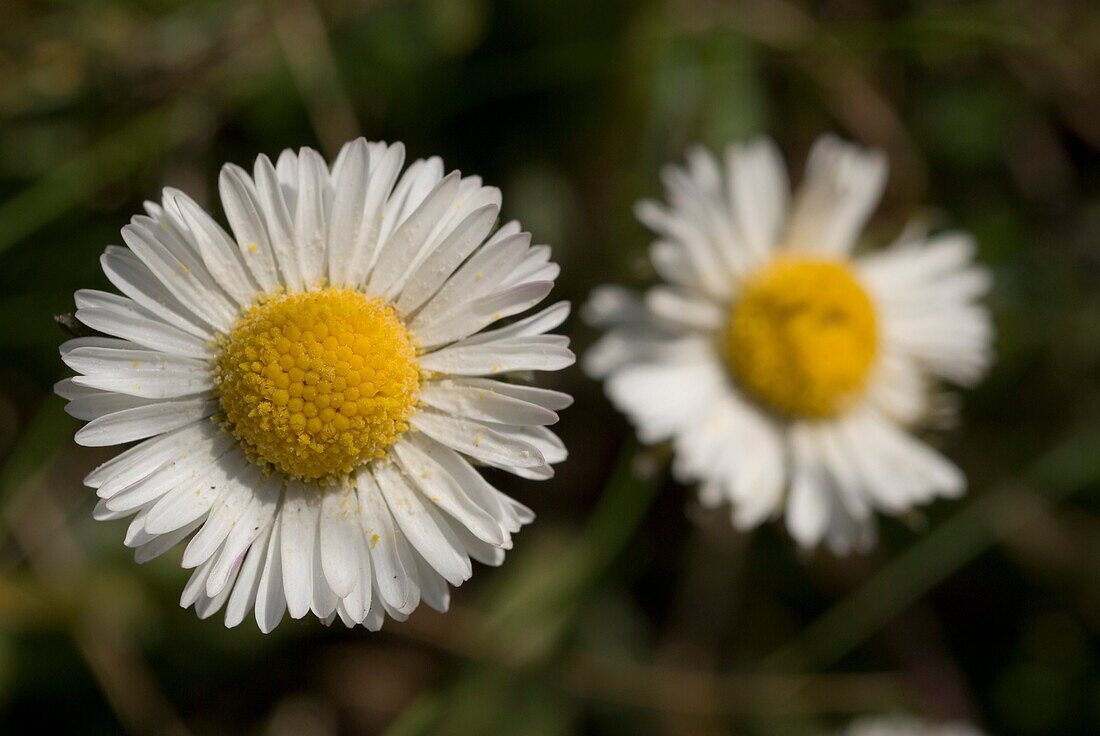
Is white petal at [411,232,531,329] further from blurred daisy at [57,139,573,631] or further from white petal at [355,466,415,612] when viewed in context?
white petal at [355,466,415,612]

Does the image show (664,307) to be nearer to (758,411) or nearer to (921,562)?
(758,411)

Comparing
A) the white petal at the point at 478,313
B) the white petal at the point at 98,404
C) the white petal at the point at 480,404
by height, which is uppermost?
the white petal at the point at 98,404

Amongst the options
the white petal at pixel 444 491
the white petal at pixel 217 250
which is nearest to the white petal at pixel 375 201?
the white petal at pixel 217 250

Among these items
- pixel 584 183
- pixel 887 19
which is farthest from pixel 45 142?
pixel 887 19

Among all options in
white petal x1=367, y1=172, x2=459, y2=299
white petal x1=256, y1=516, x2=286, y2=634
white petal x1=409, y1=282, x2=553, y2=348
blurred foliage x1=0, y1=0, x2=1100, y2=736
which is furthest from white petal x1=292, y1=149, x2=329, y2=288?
blurred foliage x1=0, y1=0, x2=1100, y2=736

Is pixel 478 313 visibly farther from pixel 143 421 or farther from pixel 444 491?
pixel 143 421

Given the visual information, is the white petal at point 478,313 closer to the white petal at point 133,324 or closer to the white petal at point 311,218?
Result: the white petal at point 311,218

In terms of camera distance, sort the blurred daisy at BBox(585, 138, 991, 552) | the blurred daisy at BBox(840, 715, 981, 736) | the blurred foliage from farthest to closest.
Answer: the blurred daisy at BBox(840, 715, 981, 736) → the blurred foliage → the blurred daisy at BBox(585, 138, 991, 552)
